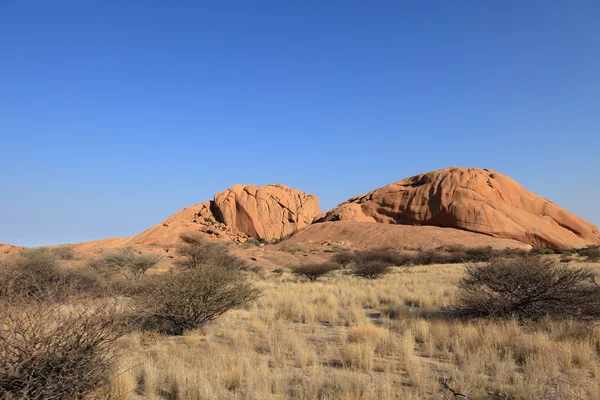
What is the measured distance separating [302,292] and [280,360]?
31.6 ft

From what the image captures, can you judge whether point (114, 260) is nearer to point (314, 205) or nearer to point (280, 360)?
point (280, 360)

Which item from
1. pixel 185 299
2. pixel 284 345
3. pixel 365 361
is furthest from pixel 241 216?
pixel 365 361

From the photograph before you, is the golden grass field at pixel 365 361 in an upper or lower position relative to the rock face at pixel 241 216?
lower

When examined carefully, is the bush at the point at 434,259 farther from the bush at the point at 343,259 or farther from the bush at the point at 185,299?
the bush at the point at 185,299

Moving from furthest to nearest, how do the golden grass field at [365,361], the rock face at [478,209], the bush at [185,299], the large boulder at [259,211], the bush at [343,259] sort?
the large boulder at [259,211] < the rock face at [478,209] < the bush at [343,259] < the bush at [185,299] < the golden grass field at [365,361]

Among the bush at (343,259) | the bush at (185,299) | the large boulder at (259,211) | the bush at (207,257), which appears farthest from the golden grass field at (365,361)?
the large boulder at (259,211)

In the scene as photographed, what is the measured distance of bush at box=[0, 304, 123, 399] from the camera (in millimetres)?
3936

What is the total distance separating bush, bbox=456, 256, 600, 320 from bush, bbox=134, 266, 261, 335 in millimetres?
6184

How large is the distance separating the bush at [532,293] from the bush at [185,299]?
20.3 feet

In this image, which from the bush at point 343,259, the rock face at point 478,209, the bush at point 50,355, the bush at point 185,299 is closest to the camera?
the bush at point 50,355

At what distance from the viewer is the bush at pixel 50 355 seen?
394 centimetres

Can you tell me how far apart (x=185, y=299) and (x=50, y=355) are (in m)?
4.57

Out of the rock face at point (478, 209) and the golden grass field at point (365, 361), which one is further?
the rock face at point (478, 209)

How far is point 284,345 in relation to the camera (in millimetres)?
7375
